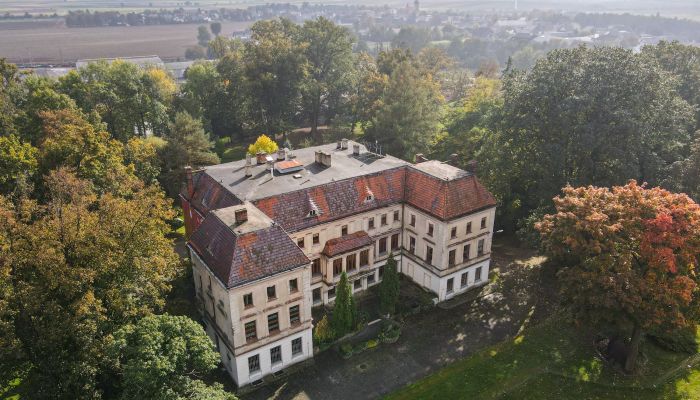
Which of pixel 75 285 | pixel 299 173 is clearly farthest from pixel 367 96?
pixel 75 285

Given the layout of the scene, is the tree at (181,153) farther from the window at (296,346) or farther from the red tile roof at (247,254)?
the window at (296,346)

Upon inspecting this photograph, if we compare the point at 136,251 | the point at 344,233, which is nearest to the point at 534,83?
the point at 344,233

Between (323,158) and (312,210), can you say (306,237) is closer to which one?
(312,210)

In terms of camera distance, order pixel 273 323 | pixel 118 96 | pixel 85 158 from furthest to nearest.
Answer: pixel 118 96 → pixel 85 158 → pixel 273 323

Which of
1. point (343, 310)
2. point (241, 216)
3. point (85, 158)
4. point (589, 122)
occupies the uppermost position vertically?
point (589, 122)

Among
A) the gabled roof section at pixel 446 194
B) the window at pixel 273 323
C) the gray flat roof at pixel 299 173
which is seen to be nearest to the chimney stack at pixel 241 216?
the gray flat roof at pixel 299 173
